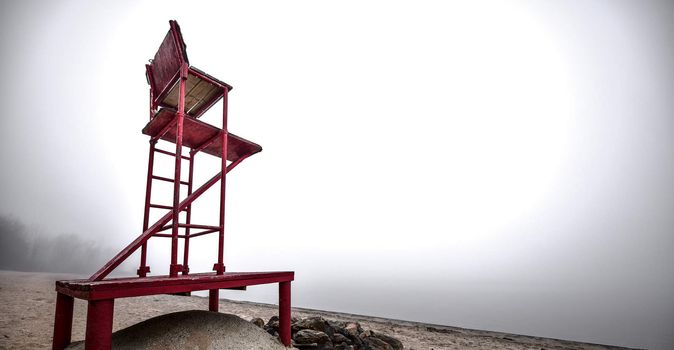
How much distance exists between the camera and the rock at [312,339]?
5.40m

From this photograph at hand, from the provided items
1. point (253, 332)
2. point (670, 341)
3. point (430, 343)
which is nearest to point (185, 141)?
point (253, 332)

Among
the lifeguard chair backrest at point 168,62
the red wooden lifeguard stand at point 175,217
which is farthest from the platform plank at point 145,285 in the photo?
the lifeguard chair backrest at point 168,62

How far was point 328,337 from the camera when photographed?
5738 millimetres

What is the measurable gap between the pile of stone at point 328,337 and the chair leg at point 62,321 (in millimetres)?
3252

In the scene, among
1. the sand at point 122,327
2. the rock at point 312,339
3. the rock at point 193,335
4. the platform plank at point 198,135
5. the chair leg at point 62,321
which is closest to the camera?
the chair leg at point 62,321

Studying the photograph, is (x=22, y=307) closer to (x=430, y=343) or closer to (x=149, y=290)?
(x=149, y=290)

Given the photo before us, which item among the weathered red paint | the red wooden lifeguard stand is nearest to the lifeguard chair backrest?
the red wooden lifeguard stand

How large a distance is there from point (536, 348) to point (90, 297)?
41.4ft

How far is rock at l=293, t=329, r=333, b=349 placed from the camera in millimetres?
5399

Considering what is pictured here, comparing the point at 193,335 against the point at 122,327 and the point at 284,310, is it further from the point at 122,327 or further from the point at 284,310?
the point at 122,327

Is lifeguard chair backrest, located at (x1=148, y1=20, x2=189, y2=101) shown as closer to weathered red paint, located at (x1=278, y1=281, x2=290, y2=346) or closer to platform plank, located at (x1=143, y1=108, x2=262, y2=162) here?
platform plank, located at (x1=143, y1=108, x2=262, y2=162)

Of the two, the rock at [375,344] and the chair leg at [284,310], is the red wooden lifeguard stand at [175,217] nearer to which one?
the chair leg at [284,310]

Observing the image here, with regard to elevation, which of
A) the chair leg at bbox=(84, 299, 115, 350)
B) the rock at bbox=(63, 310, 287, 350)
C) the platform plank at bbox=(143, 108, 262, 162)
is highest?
the platform plank at bbox=(143, 108, 262, 162)

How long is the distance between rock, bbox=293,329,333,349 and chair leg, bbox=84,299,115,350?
347cm
